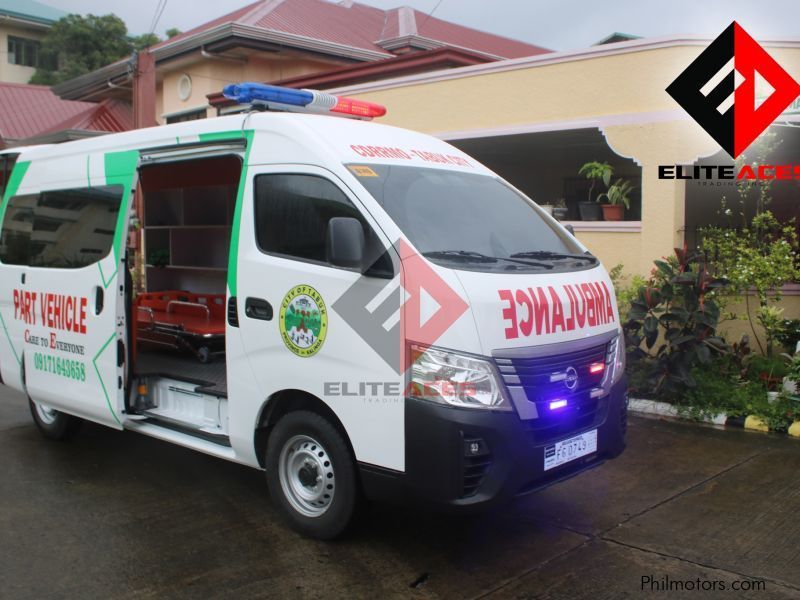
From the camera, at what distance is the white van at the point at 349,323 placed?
3.82 m

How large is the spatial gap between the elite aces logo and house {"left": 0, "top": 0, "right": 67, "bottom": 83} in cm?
3555

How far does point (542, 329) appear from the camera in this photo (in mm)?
4059

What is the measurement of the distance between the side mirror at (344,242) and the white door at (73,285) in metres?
2.14

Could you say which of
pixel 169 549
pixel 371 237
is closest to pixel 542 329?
pixel 371 237

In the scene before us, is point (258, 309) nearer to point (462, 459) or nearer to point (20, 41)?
point (462, 459)

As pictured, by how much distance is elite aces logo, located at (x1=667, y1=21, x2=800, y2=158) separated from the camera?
322 inches

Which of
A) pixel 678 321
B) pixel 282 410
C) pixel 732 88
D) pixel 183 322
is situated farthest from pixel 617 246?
pixel 282 410

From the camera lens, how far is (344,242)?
13.0 feet

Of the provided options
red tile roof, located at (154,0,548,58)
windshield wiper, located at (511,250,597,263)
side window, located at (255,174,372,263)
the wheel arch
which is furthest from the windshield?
red tile roof, located at (154,0,548,58)

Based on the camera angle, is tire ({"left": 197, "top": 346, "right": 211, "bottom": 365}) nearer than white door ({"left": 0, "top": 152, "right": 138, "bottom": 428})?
No

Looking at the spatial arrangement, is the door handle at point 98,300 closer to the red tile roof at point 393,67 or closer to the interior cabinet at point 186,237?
the interior cabinet at point 186,237

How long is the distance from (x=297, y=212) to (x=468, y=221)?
39.3 inches

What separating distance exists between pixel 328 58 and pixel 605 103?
774 cm

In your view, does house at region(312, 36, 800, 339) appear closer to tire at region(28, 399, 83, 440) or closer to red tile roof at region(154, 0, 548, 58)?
red tile roof at region(154, 0, 548, 58)
